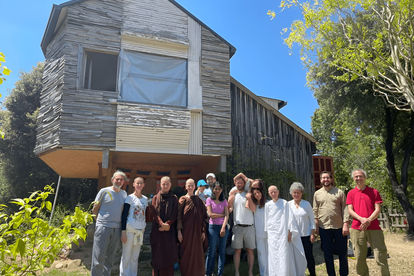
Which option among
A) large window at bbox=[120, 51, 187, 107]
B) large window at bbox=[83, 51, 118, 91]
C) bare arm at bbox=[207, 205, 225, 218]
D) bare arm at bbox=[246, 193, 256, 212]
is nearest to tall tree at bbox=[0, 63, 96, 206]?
large window at bbox=[83, 51, 118, 91]

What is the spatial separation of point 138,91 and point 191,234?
17.1 feet

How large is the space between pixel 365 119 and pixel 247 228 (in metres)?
10.8

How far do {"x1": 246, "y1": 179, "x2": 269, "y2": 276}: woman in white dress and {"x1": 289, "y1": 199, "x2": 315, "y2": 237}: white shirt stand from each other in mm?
564

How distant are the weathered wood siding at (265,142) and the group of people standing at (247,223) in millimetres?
5095

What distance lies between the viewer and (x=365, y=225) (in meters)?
4.62

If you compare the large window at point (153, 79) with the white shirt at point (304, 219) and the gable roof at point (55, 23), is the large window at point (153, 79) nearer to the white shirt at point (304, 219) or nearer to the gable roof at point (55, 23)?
the gable roof at point (55, 23)

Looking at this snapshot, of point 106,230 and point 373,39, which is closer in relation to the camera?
point 106,230

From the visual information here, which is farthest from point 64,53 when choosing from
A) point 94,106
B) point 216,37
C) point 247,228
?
point 247,228

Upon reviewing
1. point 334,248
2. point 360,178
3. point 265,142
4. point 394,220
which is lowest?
point 394,220

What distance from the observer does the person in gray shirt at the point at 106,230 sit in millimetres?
4938

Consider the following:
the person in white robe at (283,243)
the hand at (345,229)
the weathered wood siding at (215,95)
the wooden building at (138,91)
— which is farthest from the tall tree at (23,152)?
the hand at (345,229)

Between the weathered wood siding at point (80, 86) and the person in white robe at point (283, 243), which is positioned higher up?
the weathered wood siding at point (80, 86)

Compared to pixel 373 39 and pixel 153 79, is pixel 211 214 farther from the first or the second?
pixel 373 39

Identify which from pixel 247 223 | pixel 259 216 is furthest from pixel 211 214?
pixel 259 216
